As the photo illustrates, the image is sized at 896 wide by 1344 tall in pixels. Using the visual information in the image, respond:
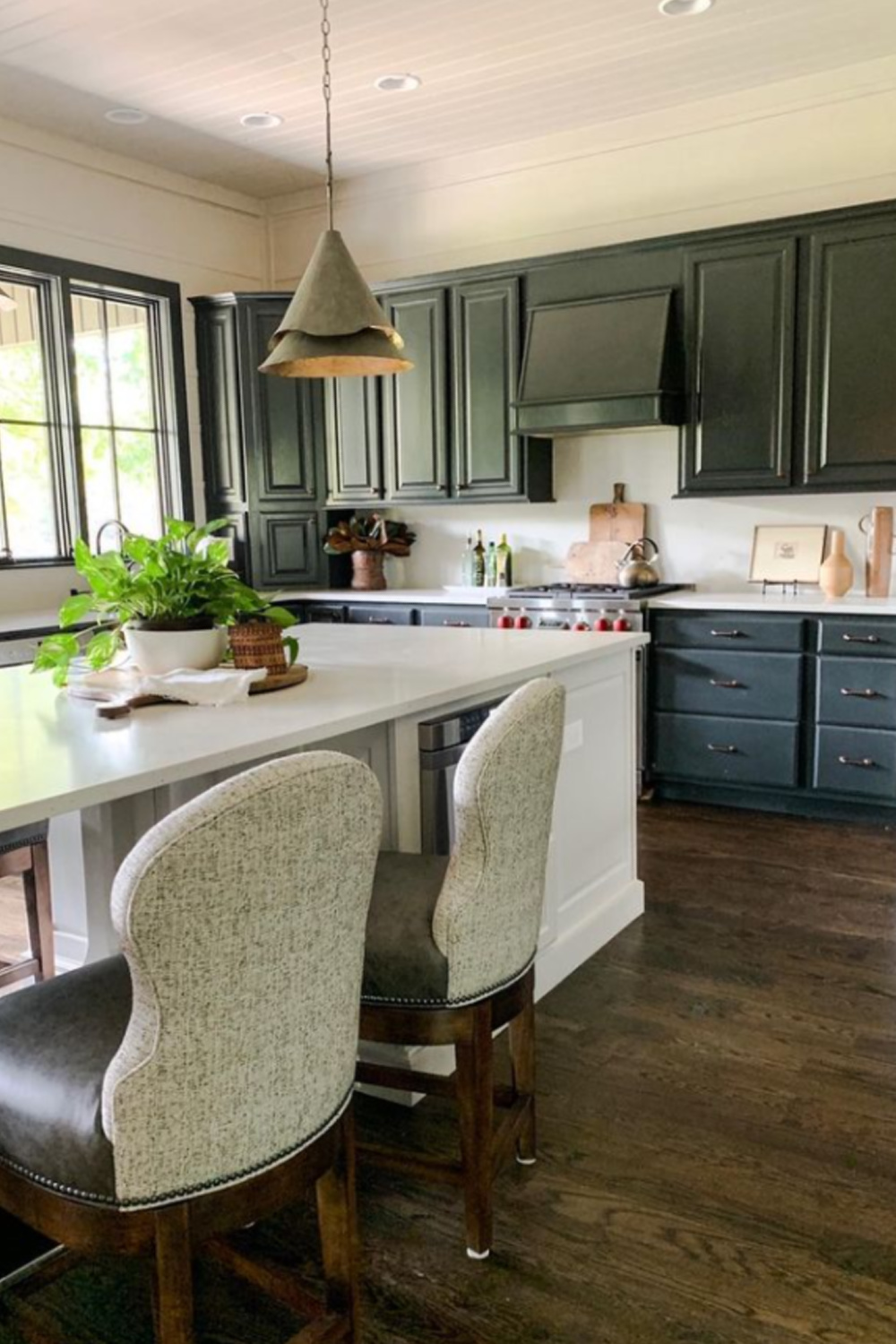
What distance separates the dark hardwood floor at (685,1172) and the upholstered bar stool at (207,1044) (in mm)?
588

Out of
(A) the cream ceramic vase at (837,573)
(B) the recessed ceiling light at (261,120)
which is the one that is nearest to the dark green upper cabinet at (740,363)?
(A) the cream ceramic vase at (837,573)

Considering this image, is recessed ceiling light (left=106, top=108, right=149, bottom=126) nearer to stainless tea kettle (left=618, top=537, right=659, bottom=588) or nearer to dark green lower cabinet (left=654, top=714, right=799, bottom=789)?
stainless tea kettle (left=618, top=537, right=659, bottom=588)

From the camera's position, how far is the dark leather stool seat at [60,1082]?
1.25 metres

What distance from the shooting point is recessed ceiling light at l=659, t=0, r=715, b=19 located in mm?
3791

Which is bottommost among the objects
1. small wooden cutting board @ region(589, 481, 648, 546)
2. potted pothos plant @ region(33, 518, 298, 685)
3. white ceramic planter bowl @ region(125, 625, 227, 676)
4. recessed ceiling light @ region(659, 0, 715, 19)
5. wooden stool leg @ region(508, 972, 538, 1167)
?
wooden stool leg @ region(508, 972, 538, 1167)

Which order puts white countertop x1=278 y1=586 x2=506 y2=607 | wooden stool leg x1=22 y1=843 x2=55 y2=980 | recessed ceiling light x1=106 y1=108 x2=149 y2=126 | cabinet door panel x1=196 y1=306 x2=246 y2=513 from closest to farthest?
Result: wooden stool leg x1=22 y1=843 x2=55 y2=980, recessed ceiling light x1=106 y1=108 x2=149 y2=126, white countertop x1=278 y1=586 x2=506 y2=607, cabinet door panel x1=196 y1=306 x2=246 y2=513

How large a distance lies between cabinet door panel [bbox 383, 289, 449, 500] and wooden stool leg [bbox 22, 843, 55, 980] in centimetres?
338

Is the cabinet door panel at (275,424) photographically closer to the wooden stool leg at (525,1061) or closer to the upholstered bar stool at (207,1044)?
the wooden stool leg at (525,1061)

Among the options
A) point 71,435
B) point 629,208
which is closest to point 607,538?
point 629,208

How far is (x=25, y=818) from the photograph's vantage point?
1.43 m

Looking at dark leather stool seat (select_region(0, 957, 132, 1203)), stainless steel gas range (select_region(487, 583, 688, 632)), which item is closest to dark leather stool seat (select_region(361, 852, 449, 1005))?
dark leather stool seat (select_region(0, 957, 132, 1203))

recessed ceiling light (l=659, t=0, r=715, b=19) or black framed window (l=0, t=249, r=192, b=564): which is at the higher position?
recessed ceiling light (l=659, t=0, r=715, b=19)

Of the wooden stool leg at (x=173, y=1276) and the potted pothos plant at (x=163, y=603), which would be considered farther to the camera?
the potted pothos plant at (x=163, y=603)

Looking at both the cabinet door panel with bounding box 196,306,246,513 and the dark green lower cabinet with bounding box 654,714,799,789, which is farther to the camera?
the cabinet door panel with bounding box 196,306,246,513
